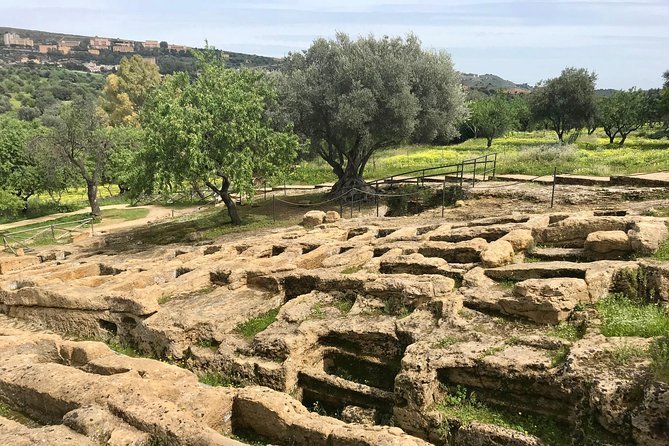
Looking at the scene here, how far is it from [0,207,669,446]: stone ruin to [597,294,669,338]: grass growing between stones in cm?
25

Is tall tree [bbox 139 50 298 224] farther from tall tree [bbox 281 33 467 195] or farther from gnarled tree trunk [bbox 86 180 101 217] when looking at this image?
gnarled tree trunk [bbox 86 180 101 217]

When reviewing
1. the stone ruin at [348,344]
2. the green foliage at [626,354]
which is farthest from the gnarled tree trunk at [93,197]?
the green foliage at [626,354]

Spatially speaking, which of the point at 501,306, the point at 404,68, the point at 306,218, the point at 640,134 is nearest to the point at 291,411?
the point at 501,306

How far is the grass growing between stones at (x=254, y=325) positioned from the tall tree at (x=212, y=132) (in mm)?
11147

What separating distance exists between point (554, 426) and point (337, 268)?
6695 mm

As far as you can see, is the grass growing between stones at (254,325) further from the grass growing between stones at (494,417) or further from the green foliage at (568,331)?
the green foliage at (568,331)

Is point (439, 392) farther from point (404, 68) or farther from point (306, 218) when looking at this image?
point (404, 68)

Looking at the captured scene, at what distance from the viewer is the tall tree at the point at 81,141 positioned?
1345 inches

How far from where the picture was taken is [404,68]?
26.4 metres

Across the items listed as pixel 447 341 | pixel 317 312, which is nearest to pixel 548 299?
pixel 447 341

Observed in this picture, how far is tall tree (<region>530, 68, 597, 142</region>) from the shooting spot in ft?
168

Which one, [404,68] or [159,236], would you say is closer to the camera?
[159,236]

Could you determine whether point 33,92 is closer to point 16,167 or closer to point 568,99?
point 16,167

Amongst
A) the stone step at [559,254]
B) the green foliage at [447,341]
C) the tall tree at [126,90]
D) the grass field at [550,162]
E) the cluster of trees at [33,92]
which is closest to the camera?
the green foliage at [447,341]
